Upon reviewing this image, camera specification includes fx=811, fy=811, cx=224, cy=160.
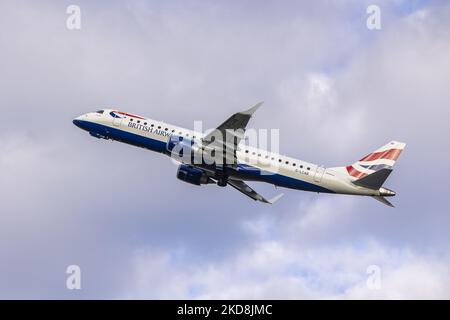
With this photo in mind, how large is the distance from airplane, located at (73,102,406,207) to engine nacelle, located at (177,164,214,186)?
0.36 ft

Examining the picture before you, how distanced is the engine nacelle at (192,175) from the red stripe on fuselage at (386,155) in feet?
55.9

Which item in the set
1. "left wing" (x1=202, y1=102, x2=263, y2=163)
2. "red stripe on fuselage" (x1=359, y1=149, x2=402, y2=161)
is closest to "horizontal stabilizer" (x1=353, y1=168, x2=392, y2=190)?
"red stripe on fuselage" (x1=359, y1=149, x2=402, y2=161)

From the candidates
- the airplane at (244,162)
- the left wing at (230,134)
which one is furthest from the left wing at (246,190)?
the left wing at (230,134)

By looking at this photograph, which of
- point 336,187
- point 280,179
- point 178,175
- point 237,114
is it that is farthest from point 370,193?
point 178,175

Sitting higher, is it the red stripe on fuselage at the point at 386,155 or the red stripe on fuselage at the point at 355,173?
the red stripe on fuselage at the point at 386,155

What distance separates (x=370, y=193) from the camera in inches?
3174

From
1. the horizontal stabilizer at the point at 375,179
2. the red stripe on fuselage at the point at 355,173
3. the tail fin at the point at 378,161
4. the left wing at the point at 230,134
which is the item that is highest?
the left wing at the point at 230,134

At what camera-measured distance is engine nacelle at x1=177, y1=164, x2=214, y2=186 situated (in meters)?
87.9

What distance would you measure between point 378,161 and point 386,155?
1.04 meters

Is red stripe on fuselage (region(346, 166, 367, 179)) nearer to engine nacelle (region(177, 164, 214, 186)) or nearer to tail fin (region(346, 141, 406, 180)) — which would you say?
tail fin (region(346, 141, 406, 180))

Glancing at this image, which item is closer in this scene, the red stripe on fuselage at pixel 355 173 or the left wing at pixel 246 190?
the red stripe on fuselage at pixel 355 173

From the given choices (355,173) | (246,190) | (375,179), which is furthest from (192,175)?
(375,179)

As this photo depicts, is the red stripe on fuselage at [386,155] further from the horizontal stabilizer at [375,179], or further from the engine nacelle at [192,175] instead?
the engine nacelle at [192,175]

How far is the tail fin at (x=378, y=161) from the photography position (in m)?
84.0
